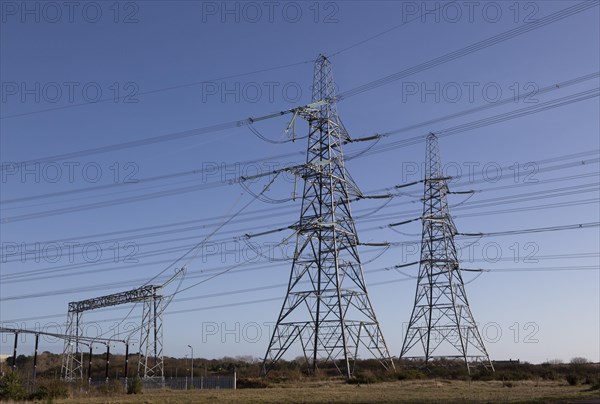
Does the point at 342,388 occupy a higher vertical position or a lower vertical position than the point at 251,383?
higher

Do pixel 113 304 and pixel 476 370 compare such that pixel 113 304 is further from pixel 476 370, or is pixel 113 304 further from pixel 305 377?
pixel 476 370

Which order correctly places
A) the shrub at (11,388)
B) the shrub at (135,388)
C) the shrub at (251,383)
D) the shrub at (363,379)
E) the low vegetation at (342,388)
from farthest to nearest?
the shrub at (251,383) < the shrub at (363,379) < the shrub at (135,388) < the shrub at (11,388) < the low vegetation at (342,388)

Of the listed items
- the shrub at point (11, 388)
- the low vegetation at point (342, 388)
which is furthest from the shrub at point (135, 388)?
the shrub at point (11, 388)

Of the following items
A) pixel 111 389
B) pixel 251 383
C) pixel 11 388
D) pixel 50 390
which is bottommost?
pixel 111 389

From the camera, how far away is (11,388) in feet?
117

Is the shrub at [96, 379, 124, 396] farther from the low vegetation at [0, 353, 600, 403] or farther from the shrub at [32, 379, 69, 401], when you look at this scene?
the shrub at [32, 379, 69, 401]

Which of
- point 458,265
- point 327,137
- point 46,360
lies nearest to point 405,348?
A: point 458,265

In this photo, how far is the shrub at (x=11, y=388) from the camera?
116 feet

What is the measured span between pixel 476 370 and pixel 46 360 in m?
98.4

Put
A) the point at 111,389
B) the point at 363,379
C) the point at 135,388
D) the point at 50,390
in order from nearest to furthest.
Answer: the point at 50,390 → the point at 135,388 → the point at 111,389 → the point at 363,379

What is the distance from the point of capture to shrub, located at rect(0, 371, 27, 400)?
35.5 m

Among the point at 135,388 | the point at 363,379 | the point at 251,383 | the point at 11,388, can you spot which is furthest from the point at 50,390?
the point at 363,379

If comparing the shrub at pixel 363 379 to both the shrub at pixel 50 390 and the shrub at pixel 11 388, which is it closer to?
the shrub at pixel 50 390

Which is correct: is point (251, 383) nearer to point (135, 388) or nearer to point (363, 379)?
point (363, 379)
